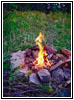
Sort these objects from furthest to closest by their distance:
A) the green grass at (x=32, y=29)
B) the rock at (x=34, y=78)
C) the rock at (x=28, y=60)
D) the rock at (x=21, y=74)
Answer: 1. the green grass at (x=32, y=29)
2. the rock at (x=28, y=60)
3. the rock at (x=21, y=74)
4. the rock at (x=34, y=78)

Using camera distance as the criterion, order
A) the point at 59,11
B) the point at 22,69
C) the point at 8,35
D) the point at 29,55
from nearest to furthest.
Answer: the point at 22,69 < the point at 29,55 < the point at 8,35 < the point at 59,11

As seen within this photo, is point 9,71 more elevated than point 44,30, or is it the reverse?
point 44,30

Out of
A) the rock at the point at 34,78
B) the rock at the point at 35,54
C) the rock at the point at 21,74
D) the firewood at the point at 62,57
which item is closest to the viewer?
the rock at the point at 34,78

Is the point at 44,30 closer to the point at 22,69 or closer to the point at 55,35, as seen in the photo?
the point at 55,35

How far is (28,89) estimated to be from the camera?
3219mm

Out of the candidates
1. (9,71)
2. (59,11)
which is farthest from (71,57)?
(59,11)

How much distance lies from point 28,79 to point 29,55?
33.7 inches

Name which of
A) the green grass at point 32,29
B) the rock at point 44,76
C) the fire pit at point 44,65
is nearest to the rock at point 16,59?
the fire pit at point 44,65

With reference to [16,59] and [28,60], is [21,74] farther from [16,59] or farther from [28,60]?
[28,60]

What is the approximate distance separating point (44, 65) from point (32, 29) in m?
2.59

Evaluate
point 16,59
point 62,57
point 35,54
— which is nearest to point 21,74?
point 16,59

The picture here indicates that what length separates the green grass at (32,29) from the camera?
17.2 feet

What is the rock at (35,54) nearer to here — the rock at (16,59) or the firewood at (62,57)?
the rock at (16,59)

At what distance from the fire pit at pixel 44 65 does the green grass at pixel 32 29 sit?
0.45 metres
